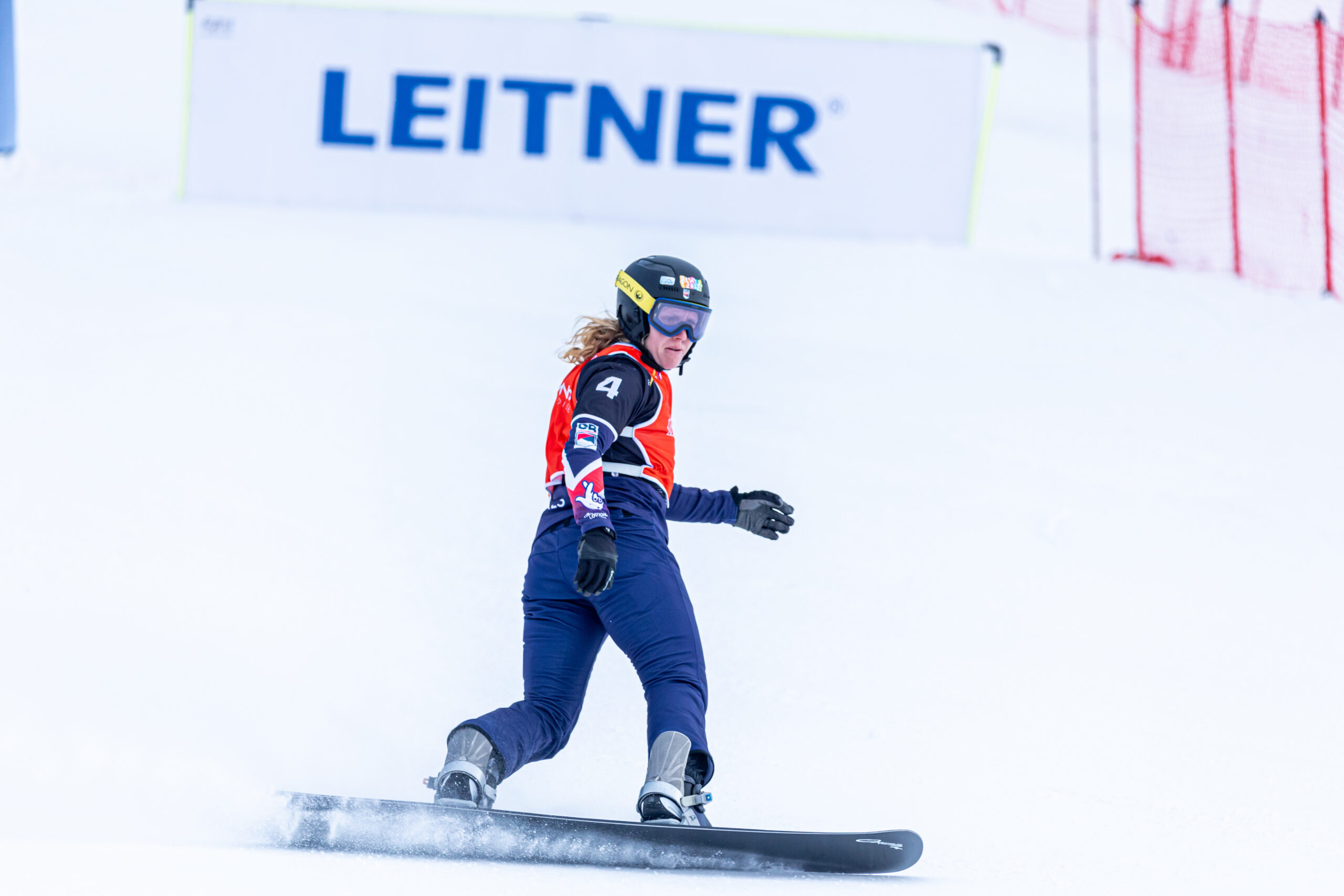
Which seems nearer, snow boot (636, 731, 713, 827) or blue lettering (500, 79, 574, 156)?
snow boot (636, 731, 713, 827)

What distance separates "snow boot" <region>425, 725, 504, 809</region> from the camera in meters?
3.12

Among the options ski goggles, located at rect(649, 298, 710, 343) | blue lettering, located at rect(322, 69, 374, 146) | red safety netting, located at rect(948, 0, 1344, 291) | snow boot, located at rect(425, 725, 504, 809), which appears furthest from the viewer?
red safety netting, located at rect(948, 0, 1344, 291)

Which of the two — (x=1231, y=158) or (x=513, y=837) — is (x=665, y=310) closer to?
(x=513, y=837)

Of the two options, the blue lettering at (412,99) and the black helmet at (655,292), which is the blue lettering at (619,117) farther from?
the black helmet at (655,292)

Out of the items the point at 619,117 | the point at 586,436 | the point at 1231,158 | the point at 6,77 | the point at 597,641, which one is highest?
the point at 1231,158

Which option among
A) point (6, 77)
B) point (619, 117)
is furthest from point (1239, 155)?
point (6, 77)

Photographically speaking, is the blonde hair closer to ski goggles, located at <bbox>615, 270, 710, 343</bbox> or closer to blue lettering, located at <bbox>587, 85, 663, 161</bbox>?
ski goggles, located at <bbox>615, 270, 710, 343</bbox>

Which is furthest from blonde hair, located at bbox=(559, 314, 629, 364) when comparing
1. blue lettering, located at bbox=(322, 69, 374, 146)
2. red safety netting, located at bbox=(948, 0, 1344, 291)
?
red safety netting, located at bbox=(948, 0, 1344, 291)

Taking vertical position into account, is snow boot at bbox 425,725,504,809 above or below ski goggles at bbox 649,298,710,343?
below

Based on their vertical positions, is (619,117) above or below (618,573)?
above

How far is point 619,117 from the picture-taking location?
10.7 meters

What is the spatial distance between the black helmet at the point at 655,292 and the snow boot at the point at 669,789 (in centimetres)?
98

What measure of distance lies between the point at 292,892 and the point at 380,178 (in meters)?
8.82

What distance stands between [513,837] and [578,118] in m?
8.40
